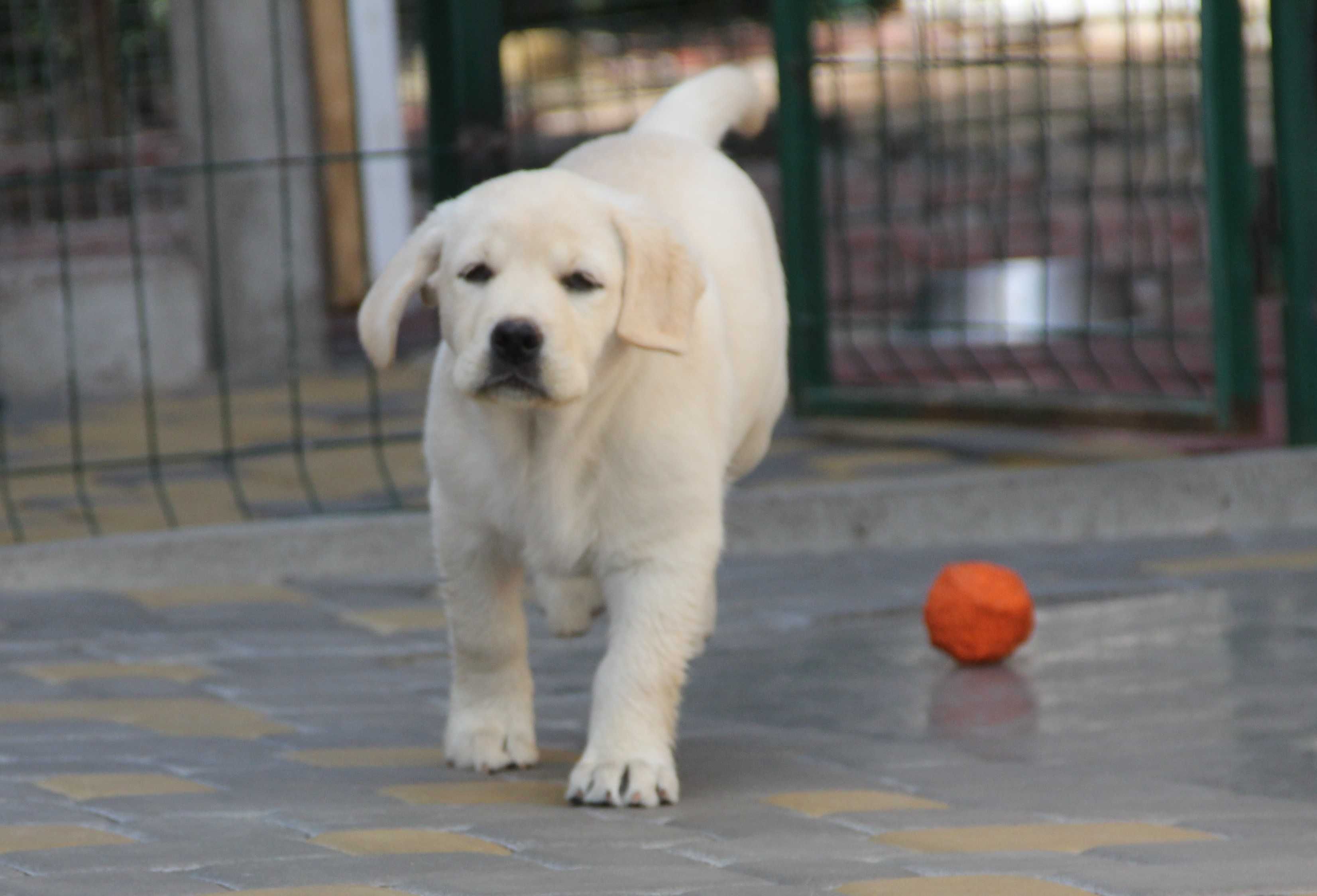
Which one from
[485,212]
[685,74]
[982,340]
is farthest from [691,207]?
[685,74]

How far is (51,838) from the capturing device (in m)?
2.73

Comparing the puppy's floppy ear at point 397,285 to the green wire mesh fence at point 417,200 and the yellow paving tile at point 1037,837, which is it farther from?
the green wire mesh fence at point 417,200

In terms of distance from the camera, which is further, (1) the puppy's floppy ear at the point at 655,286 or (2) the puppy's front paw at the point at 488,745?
(2) the puppy's front paw at the point at 488,745

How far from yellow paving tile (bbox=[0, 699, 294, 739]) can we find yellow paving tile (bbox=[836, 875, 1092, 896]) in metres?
1.41

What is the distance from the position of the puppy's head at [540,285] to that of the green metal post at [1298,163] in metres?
2.91

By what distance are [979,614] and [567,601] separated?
1016 millimetres

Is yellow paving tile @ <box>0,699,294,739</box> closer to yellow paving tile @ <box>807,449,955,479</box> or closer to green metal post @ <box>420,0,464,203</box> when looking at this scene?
green metal post @ <box>420,0,464,203</box>

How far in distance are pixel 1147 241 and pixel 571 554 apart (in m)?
6.22

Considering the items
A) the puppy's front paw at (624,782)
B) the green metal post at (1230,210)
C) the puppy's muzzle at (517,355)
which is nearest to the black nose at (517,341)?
the puppy's muzzle at (517,355)

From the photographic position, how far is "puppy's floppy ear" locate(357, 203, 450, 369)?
3174mm

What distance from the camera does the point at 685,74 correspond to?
10688mm

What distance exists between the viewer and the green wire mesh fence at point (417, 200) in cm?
595

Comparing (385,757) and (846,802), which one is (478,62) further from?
(846,802)

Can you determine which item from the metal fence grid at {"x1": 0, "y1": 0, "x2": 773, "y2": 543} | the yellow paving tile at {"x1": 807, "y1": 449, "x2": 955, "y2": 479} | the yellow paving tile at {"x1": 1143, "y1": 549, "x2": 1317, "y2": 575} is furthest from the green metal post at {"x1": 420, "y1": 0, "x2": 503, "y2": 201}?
the yellow paving tile at {"x1": 1143, "y1": 549, "x2": 1317, "y2": 575}
